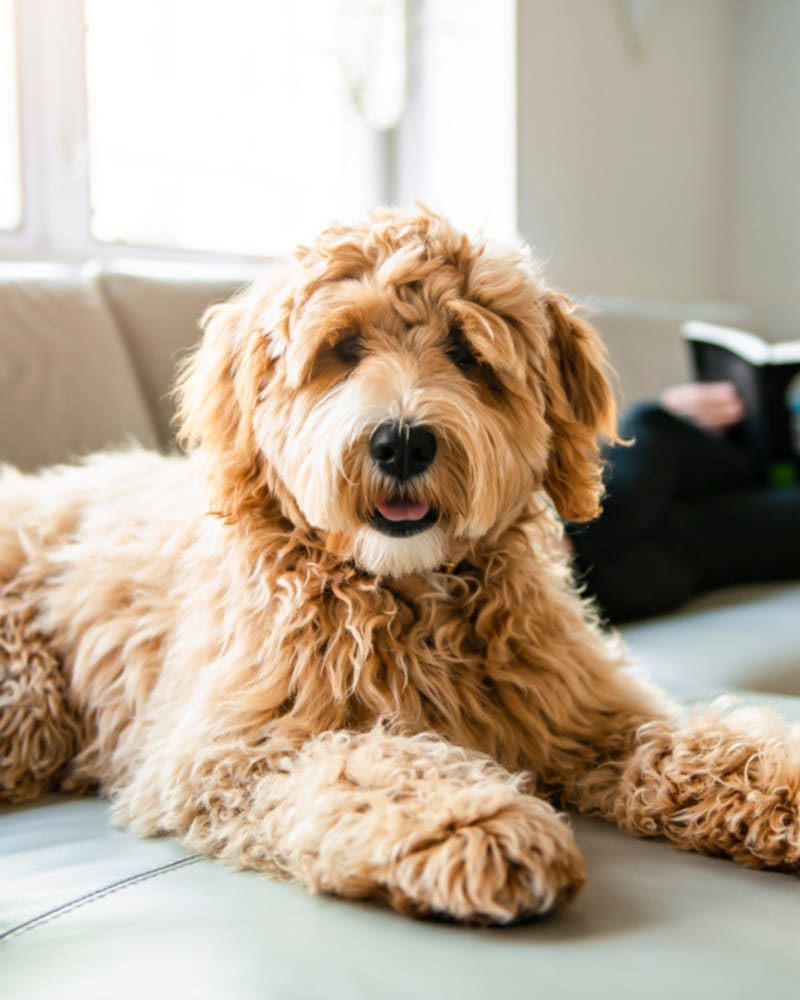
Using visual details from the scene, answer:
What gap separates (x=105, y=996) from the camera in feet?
3.22

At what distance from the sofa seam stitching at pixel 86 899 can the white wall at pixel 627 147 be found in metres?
3.86

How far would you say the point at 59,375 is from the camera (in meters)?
2.41

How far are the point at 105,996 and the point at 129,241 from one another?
3.23m

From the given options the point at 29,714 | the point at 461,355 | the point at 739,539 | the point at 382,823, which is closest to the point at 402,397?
the point at 461,355

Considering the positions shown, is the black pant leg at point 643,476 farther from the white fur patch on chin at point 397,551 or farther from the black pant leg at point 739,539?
the white fur patch on chin at point 397,551

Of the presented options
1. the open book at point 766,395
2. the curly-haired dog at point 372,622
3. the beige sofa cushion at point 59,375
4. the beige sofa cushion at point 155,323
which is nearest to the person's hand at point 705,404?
the open book at point 766,395

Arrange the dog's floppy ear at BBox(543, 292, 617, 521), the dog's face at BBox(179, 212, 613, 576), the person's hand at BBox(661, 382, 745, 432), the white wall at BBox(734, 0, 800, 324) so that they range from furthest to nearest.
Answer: the white wall at BBox(734, 0, 800, 324), the person's hand at BBox(661, 382, 745, 432), the dog's floppy ear at BBox(543, 292, 617, 521), the dog's face at BBox(179, 212, 613, 576)

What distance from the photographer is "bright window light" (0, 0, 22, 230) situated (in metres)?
3.29

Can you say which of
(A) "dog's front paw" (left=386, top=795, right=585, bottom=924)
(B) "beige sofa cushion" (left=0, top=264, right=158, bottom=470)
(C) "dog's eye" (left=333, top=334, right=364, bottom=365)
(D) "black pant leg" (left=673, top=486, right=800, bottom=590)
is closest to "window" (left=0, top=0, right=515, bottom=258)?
(B) "beige sofa cushion" (left=0, top=264, right=158, bottom=470)

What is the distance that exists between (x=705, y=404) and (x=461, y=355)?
2.60 metres

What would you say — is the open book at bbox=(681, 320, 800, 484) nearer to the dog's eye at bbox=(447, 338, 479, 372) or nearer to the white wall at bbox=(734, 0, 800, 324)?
the white wall at bbox=(734, 0, 800, 324)

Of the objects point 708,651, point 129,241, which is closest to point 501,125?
point 129,241

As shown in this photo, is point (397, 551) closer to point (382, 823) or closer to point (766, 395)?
point (382, 823)

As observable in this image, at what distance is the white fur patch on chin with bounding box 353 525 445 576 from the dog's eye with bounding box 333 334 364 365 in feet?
0.85
